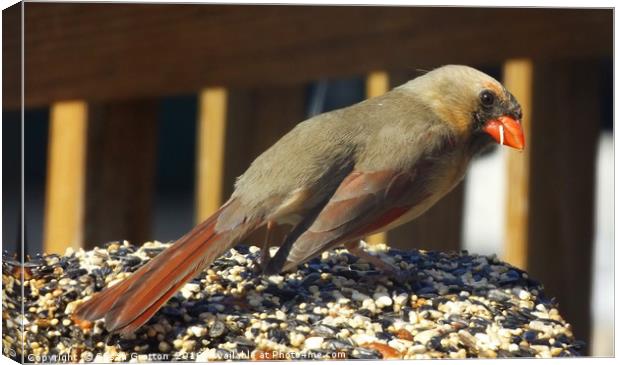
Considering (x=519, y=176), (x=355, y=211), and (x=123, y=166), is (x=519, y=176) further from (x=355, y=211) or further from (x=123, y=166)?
(x=123, y=166)

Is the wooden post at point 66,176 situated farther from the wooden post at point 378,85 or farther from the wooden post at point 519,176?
the wooden post at point 519,176

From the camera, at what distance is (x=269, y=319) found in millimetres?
3061

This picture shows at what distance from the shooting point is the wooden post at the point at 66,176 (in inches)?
139

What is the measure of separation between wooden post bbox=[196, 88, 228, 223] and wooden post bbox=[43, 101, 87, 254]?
1.19ft

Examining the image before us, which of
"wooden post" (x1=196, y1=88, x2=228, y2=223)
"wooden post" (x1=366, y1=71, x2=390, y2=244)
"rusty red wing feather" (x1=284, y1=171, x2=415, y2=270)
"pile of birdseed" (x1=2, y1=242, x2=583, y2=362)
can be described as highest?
"wooden post" (x1=366, y1=71, x2=390, y2=244)

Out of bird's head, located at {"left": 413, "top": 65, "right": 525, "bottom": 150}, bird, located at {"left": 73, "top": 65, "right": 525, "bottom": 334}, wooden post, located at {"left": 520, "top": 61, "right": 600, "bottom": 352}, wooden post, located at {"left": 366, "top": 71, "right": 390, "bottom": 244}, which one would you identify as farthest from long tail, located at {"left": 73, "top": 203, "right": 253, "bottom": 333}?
wooden post, located at {"left": 520, "top": 61, "right": 600, "bottom": 352}

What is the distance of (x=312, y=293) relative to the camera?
123 inches

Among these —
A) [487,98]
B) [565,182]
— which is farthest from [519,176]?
[487,98]

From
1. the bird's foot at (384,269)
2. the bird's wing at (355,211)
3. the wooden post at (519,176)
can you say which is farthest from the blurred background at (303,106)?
the bird's wing at (355,211)

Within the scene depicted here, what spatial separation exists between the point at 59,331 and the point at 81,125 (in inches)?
38.6

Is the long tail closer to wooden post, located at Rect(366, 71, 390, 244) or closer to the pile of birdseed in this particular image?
the pile of birdseed

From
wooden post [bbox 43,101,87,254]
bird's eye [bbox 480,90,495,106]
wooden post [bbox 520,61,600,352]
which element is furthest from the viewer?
wooden post [bbox 520,61,600,352]

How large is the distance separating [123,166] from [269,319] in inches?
38.4

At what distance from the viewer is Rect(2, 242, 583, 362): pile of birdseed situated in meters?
3.04
